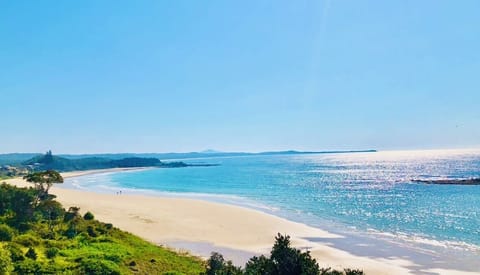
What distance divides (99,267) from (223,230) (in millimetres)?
28214

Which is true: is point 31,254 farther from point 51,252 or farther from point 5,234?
point 5,234

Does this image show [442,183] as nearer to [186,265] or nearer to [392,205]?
[392,205]

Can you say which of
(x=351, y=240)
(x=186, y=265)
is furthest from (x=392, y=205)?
(x=186, y=265)

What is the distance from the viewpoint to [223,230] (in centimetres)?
5484

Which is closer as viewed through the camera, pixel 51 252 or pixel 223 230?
pixel 51 252

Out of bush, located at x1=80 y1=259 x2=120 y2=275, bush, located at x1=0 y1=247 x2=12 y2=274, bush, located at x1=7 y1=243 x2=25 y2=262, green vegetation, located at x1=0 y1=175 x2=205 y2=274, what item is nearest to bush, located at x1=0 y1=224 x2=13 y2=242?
green vegetation, located at x1=0 y1=175 x2=205 y2=274

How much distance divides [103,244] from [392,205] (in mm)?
60555

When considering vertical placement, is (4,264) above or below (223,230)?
above

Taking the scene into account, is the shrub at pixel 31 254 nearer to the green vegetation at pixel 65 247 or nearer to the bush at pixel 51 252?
the green vegetation at pixel 65 247

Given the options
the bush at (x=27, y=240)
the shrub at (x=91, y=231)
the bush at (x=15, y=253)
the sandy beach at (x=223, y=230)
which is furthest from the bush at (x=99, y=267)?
the sandy beach at (x=223, y=230)

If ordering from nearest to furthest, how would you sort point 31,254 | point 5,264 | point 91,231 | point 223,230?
1. point 5,264
2. point 31,254
3. point 91,231
4. point 223,230

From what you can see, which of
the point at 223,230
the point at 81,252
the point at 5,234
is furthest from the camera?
the point at 223,230

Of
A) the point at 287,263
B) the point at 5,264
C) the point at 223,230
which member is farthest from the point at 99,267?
the point at 223,230

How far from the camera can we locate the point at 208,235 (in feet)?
168
